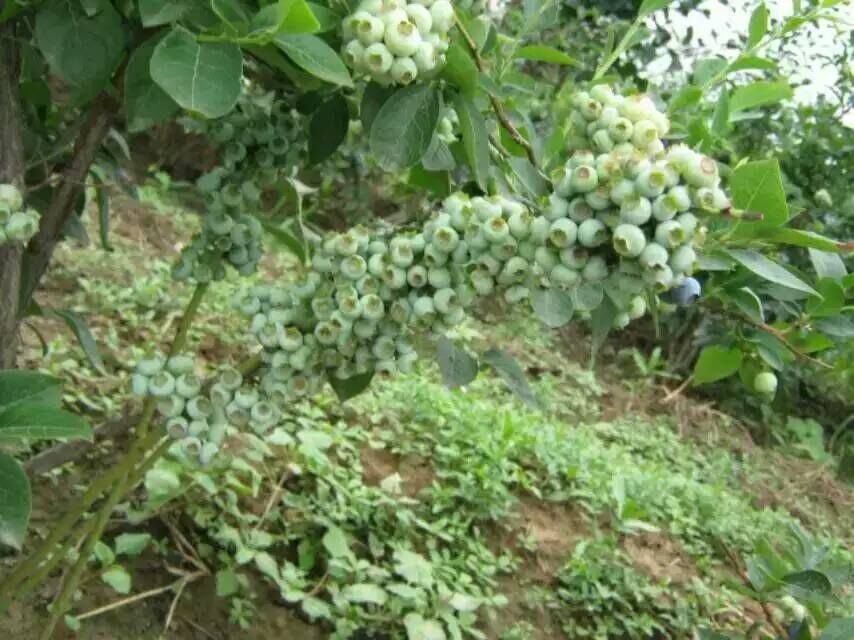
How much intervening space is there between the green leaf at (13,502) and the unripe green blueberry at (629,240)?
0.47 meters

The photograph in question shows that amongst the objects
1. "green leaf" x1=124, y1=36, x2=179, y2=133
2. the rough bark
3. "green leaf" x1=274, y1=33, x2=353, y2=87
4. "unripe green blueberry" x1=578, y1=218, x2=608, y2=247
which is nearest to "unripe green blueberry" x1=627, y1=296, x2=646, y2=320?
"unripe green blueberry" x1=578, y1=218, x2=608, y2=247

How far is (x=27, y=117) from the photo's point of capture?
1093 mm

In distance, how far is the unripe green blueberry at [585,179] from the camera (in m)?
0.60

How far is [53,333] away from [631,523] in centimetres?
126

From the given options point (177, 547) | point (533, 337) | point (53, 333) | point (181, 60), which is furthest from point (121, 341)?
→ point (533, 337)

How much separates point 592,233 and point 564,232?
0.06 ft

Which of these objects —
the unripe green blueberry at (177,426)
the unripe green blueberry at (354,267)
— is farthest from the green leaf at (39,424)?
the unripe green blueberry at (354,267)

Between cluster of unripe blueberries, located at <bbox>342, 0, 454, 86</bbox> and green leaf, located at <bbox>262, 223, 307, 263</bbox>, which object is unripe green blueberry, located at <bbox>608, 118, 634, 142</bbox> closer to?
cluster of unripe blueberries, located at <bbox>342, 0, 454, 86</bbox>

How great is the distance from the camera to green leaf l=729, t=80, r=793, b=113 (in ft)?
2.87

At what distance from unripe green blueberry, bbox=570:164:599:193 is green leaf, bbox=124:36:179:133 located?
13.3 inches

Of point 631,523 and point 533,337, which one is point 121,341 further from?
point 533,337

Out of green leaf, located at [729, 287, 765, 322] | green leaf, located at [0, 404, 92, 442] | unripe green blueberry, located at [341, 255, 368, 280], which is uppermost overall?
unripe green blueberry, located at [341, 255, 368, 280]

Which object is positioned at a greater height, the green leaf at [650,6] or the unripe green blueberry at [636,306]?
the green leaf at [650,6]

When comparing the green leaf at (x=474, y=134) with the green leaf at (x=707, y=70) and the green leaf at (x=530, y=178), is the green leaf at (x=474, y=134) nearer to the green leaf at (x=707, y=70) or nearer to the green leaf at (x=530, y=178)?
the green leaf at (x=530, y=178)
